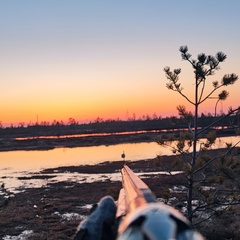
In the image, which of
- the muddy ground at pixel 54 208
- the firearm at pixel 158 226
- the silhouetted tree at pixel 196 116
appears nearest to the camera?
the firearm at pixel 158 226

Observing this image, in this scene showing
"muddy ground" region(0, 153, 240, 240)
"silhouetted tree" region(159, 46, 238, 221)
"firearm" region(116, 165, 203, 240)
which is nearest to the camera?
"firearm" region(116, 165, 203, 240)

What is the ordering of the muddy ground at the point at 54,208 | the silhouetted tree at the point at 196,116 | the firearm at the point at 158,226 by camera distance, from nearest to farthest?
the firearm at the point at 158,226, the silhouetted tree at the point at 196,116, the muddy ground at the point at 54,208

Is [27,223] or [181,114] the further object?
[27,223]

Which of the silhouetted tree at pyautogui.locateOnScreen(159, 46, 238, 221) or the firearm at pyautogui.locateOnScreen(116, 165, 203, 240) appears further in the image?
the silhouetted tree at pyautogui.locateOnScreen(159, 46, 238, 221)

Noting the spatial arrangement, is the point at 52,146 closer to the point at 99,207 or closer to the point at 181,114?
the point at 181,114

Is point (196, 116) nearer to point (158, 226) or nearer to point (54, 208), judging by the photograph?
point (158, 226)

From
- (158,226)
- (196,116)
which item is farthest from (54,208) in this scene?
(158,226)

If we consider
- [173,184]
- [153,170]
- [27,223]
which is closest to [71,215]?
[27,223]

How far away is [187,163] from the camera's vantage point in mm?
7953

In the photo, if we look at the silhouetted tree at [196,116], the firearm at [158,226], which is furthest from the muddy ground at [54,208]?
the firearm at [158,226]

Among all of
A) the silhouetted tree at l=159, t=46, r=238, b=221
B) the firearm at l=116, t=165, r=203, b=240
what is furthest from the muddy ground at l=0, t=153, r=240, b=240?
the firearm at l=116, t=165, r=203, b=240

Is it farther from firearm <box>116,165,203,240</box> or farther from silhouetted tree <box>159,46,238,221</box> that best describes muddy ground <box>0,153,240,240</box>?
firearm <box>116,165,203,240</box>

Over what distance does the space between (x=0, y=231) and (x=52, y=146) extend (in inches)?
2070

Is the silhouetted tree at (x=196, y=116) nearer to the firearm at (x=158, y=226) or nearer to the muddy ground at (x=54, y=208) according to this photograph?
the muddy ground at (x=54, y=208)
